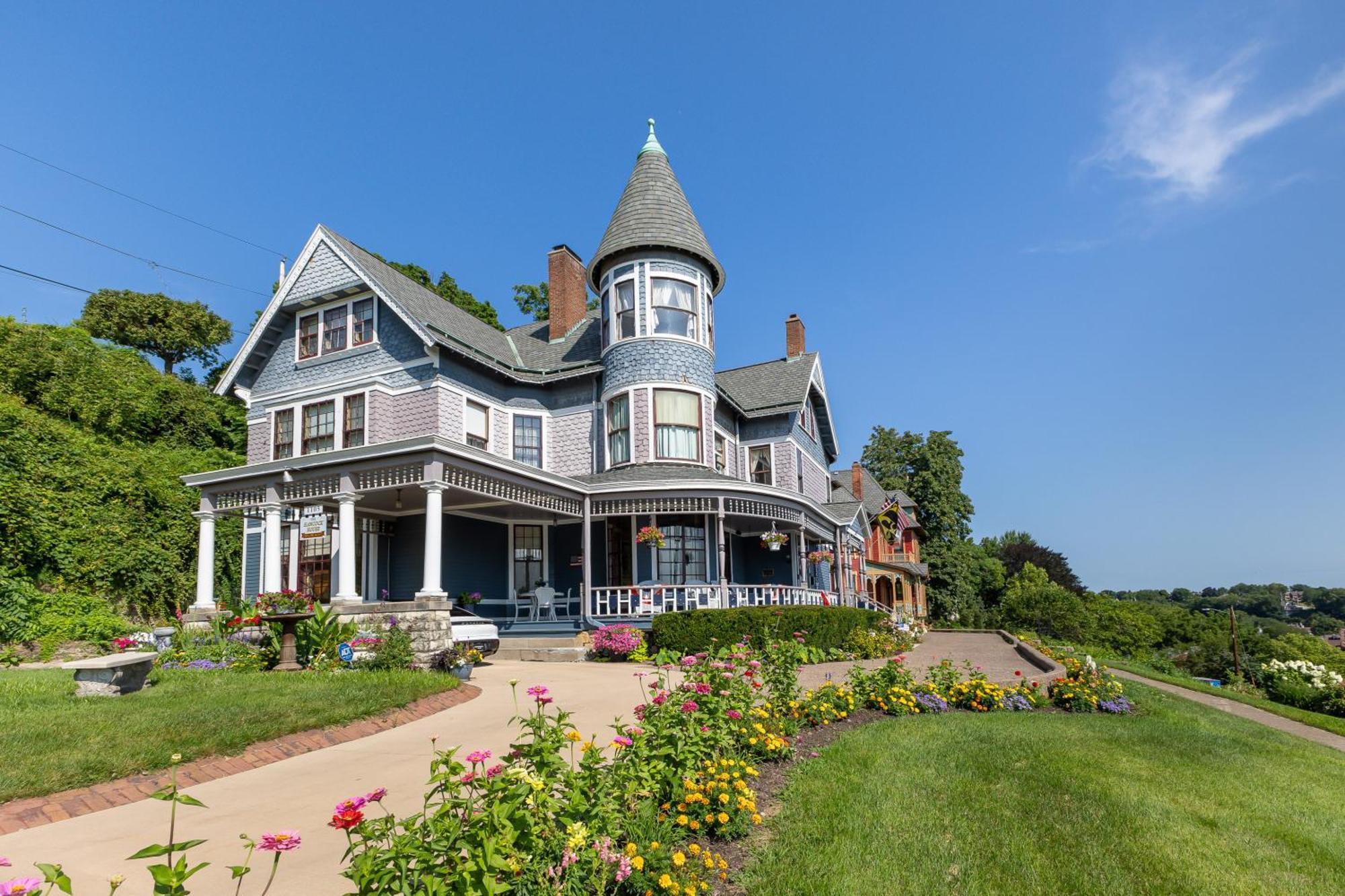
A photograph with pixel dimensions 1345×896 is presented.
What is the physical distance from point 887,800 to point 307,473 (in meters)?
14.3

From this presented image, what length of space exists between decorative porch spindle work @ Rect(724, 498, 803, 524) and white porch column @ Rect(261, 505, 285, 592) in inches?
397

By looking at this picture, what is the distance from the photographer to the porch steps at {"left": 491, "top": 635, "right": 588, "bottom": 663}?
16156 mm

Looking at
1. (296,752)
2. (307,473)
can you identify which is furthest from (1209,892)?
(307,473)

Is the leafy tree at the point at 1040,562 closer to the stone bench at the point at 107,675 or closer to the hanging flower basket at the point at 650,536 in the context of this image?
the hanging flower basket at the point at 650,536

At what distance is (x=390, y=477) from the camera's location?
15203 millimetres

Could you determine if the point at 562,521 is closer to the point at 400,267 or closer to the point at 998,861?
the point at 998,861

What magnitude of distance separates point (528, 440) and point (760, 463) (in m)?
7.68

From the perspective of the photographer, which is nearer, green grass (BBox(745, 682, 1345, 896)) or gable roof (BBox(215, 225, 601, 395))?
green grass (BBox(745, 682, 1345, 896))

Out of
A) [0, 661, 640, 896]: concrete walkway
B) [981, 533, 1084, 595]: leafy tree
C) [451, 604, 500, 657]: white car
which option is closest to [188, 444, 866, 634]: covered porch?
[451, 604, 500, 657]: white car

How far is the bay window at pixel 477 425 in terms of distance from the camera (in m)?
19.9

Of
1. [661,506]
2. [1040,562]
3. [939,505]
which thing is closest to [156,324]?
[661,506]

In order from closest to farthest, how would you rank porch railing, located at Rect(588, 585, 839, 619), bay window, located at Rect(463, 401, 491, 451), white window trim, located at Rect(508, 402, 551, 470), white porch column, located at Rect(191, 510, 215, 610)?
white porch column, located at Rect(191, 510, 215, 610)
porch railing, located at Rect(588, 585, 839, 619)
bay window, located at Rect(463, 401, 491, 451)
white window trim, located at Rect(508, 402, 551, 470)

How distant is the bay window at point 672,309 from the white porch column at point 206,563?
11701 mm

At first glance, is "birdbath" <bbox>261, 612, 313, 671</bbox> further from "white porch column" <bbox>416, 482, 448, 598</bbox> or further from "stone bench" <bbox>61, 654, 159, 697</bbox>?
"white porch column" <bbox>416, 482, 448, 598</bbox>
